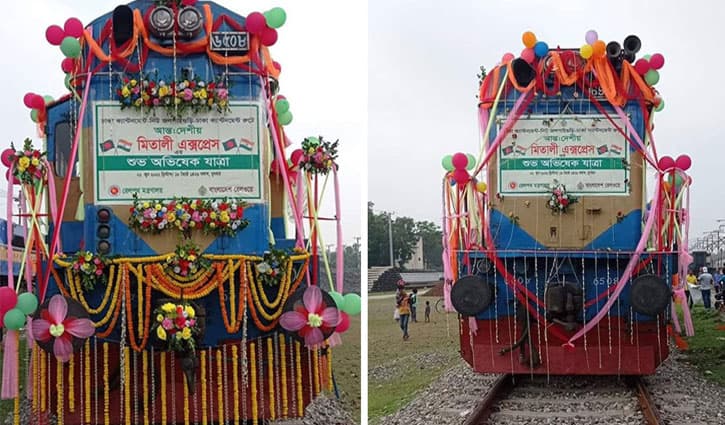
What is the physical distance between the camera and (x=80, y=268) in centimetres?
686

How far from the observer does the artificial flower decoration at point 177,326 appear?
662 cm

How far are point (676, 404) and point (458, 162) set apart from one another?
337cm

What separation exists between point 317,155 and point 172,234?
1.50 meters

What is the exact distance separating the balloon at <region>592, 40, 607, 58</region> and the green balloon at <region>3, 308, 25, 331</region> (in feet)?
20.4

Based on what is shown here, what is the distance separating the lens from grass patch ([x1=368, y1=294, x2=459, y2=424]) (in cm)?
1023

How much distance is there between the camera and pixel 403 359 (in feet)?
45.3

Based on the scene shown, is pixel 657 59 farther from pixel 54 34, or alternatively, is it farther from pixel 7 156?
pixel 7 156

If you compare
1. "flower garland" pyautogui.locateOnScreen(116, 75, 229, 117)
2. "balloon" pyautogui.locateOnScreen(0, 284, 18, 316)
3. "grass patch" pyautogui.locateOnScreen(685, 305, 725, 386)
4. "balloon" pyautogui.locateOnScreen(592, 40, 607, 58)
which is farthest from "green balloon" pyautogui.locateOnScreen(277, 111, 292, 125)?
"grass patch" pyautogui.locateOnScreen(685, 305, 725, 386)

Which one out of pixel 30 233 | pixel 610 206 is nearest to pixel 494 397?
pixel 610 206

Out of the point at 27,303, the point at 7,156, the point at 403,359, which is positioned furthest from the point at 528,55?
the point at 403,359

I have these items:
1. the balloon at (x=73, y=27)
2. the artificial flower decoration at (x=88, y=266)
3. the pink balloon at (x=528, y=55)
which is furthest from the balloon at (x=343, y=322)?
the pink balloon at (x=528, y=55)

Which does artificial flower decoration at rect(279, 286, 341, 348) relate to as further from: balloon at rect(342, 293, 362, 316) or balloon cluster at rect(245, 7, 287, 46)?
balloon cluster at rect(245, 7, 287, 46)

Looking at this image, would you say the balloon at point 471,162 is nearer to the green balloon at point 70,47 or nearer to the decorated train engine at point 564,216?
the decorated train engine at point 564,216

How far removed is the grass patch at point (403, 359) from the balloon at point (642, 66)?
4.55 meters
